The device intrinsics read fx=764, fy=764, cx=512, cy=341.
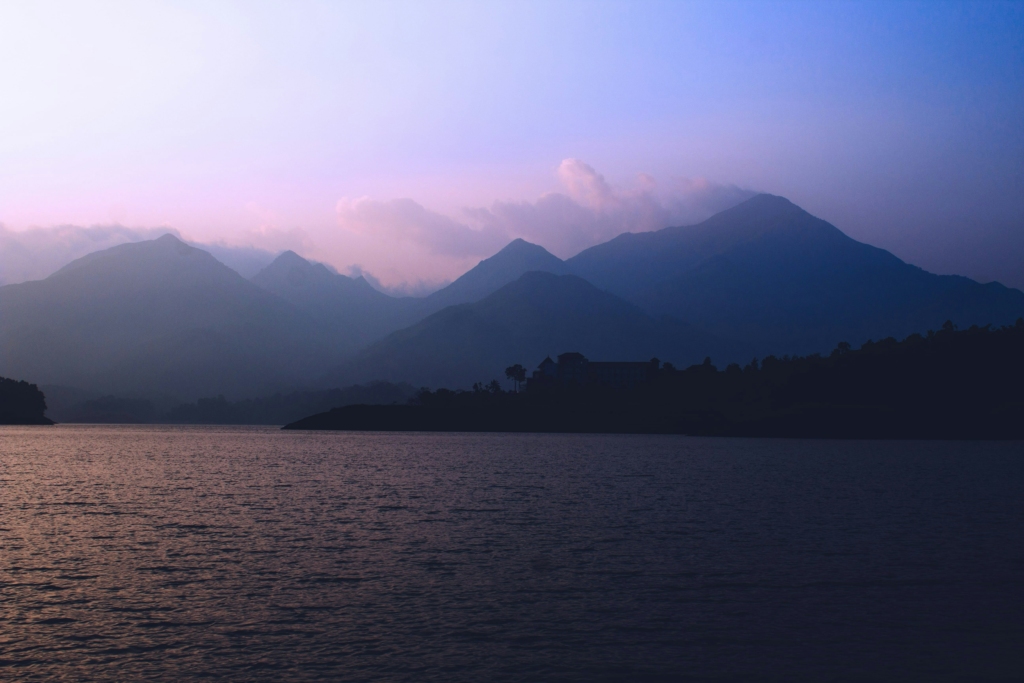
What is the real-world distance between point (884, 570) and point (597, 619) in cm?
1542

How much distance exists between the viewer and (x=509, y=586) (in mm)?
29281

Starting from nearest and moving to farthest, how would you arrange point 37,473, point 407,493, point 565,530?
point 565,530, point 407,493, point 37,473

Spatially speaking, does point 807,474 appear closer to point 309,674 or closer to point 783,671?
point 783,671

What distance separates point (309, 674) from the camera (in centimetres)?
1923

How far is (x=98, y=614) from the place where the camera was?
24.9 m

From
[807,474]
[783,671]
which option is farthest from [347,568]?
[807,474]

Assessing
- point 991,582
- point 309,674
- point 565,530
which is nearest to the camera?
point 309,674

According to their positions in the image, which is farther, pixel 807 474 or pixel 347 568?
pixel 807 474

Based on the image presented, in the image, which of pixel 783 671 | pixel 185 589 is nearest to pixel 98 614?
pixel 185 589

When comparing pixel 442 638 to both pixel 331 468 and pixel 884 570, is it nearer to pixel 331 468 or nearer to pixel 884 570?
pixel 884 570

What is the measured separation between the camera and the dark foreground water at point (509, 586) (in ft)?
67.4

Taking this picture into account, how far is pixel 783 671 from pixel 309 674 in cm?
1219

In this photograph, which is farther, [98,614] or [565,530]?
[565,530]

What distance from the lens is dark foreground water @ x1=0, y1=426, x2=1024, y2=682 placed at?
20.5 m
